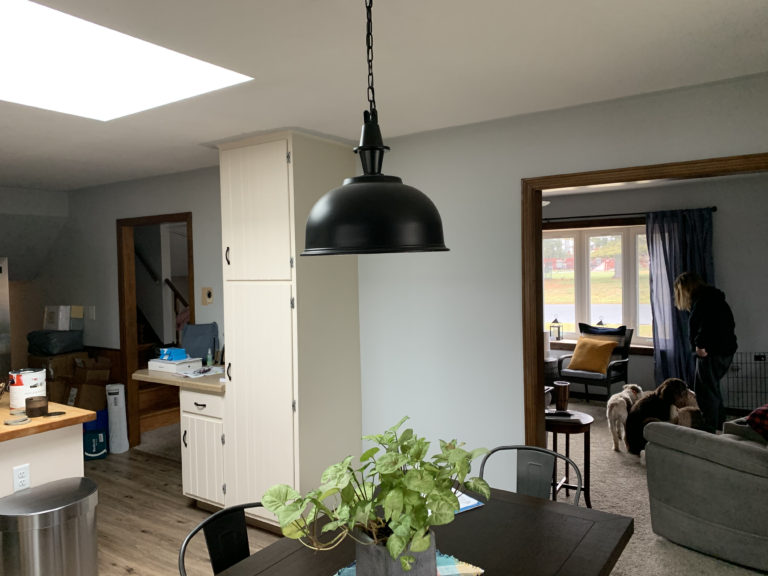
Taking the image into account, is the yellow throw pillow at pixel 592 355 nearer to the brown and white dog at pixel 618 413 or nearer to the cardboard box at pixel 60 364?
the brown and white dog at pixel 618 413

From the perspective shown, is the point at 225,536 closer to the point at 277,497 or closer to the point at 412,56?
the point at 277,497

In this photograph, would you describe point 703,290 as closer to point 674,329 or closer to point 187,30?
point 674,329

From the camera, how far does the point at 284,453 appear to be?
3.43 metres

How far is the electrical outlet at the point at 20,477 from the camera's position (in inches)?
111

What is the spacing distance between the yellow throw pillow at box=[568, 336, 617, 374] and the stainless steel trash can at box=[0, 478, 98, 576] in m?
5.15

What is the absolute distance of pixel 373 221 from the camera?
1.22m

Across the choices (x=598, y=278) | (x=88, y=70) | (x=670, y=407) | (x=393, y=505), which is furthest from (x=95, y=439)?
(x=598, y=278)

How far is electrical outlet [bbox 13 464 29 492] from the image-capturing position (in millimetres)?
2808

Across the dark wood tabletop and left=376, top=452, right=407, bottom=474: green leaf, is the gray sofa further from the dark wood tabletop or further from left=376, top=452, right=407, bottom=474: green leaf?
left=376, top=452, right=407, bottom=474: green leaf

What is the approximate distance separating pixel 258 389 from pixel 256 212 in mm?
1102

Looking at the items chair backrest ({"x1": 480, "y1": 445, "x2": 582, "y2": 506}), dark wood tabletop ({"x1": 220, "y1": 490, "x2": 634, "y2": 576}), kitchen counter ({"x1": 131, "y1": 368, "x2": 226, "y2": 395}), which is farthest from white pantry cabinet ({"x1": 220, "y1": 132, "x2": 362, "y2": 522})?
dark wood tabletop ({"x1": 220, "y1": 490, "x2": 634, "y2": 576})

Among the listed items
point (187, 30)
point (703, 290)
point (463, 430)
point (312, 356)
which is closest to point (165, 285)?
point (312, 356)

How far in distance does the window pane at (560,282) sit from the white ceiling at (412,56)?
15.0ft

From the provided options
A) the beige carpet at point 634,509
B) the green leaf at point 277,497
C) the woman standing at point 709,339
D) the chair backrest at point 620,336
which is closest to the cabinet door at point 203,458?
the beige carpet at point 634,509
